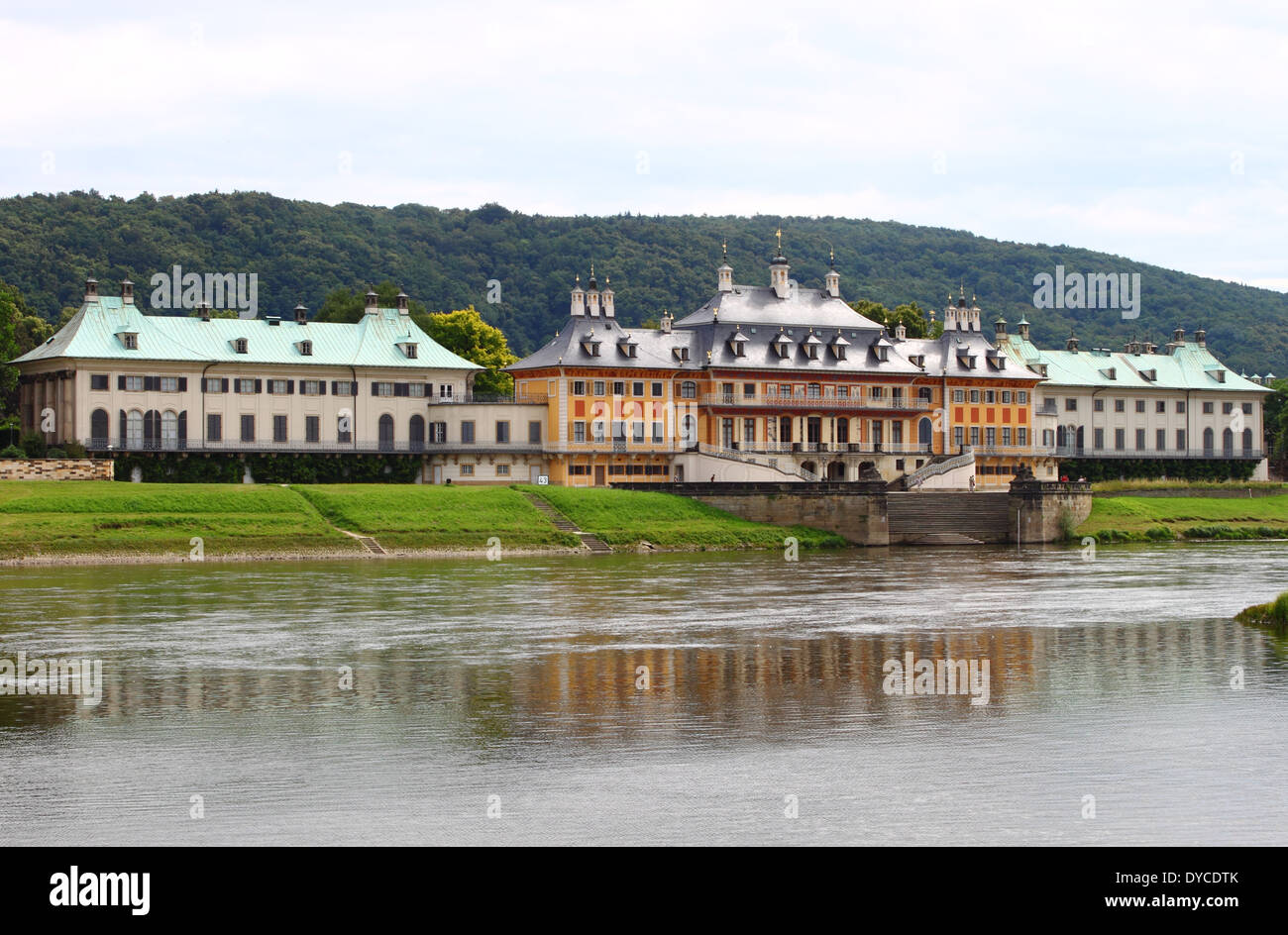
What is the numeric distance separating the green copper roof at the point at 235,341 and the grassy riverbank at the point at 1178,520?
3518cm

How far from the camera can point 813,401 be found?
97.0 metres

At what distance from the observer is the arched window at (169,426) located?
8519cm

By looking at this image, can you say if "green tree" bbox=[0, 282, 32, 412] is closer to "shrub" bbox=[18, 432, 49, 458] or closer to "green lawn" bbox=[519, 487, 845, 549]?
"shrub" bbox=[18, 432, 49, 458]

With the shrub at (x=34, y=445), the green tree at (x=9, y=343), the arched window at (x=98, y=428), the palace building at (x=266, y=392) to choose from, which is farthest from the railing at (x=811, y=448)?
the green tree at (x=9, y=343)

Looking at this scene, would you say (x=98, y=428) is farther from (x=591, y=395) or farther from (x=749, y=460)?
(x=749, y=460)

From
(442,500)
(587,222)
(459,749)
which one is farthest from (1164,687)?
(587,222)

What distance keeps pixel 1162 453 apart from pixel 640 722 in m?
95.2

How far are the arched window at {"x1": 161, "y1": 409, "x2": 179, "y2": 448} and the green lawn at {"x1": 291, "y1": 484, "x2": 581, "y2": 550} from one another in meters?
11.9

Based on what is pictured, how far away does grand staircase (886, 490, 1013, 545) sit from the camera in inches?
3164

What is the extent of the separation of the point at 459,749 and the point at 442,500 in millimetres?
51916

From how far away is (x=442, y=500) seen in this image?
75.2 m

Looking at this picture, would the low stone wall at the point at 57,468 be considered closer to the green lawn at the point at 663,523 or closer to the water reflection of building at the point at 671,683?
the green lawn at the point at 663,523

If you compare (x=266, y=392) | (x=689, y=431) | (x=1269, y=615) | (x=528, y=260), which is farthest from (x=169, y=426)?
(x=528, y=260)

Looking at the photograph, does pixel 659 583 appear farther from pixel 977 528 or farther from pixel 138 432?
pixel 138 432
